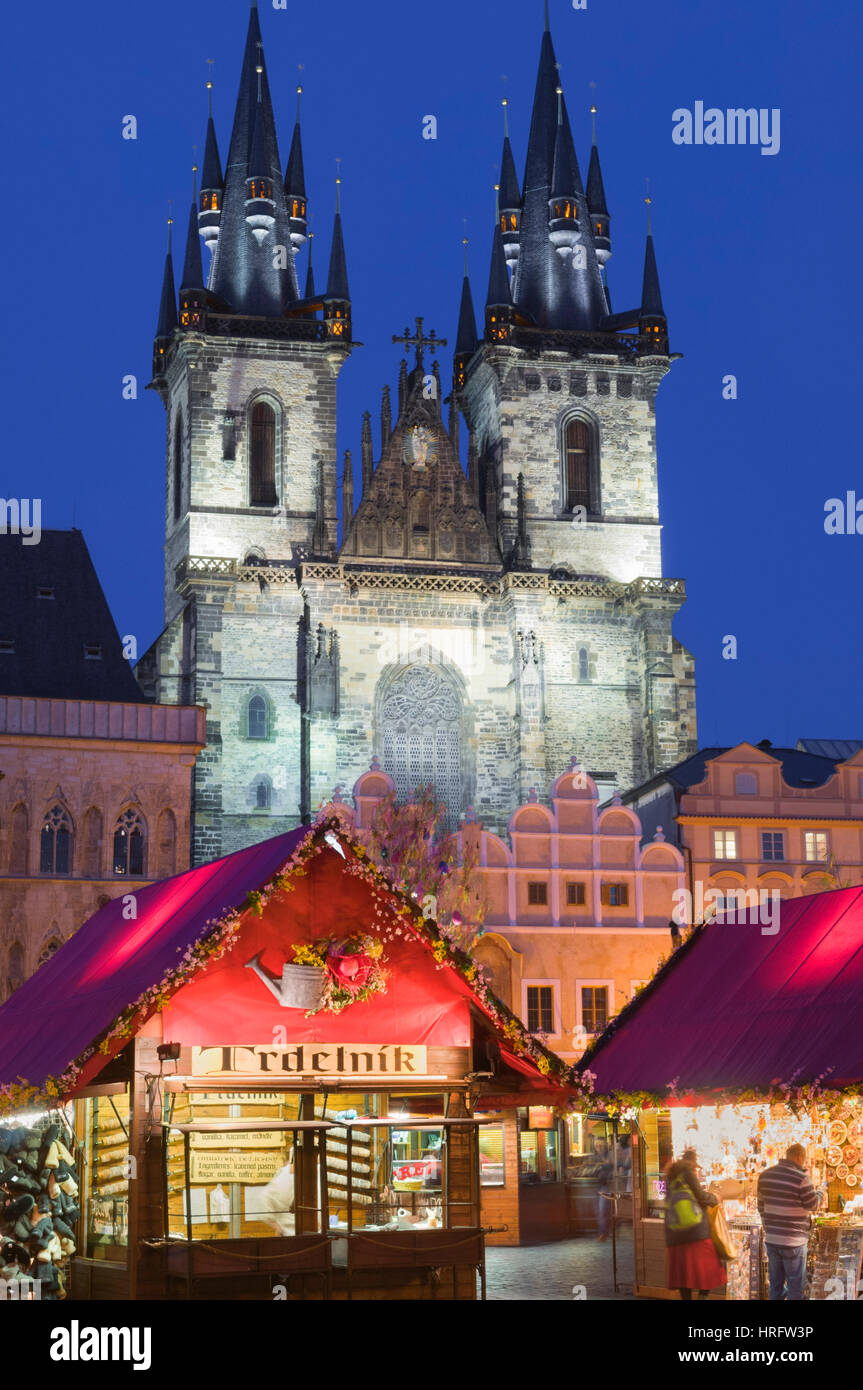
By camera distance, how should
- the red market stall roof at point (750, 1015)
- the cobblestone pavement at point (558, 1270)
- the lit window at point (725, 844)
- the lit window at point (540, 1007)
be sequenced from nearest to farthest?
the red market stall roof at point (750, 1015)
the cobblestone pavement at point (558, 1270)
the lit window at point (540, 1007)
the lit window at point (725, 844)

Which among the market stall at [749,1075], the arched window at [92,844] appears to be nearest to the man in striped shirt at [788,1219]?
the market stall at [749,1075]

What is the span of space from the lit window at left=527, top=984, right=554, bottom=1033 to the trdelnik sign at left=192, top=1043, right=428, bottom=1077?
2682 cm

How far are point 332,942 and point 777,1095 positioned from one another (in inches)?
164

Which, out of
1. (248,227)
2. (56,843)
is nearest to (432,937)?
(56,843)

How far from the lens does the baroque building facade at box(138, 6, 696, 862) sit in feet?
201

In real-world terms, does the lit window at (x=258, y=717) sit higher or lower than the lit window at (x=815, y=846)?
higher

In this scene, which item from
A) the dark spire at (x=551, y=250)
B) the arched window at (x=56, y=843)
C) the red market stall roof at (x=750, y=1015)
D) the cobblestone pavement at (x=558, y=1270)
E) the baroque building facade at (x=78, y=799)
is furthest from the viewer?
the dark spire at (x=551, y=250)

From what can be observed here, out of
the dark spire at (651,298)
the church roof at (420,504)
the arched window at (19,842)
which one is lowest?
the arched window at (19,842)

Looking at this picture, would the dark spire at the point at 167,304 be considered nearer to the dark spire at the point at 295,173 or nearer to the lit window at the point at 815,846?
the dark spire at the point at 295,173

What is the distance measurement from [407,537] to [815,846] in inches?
718

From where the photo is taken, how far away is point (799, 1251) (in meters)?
16.9

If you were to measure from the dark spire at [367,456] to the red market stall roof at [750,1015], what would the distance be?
45.2m

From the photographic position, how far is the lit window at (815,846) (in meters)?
52.3

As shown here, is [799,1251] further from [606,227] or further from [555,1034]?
[606,227]
